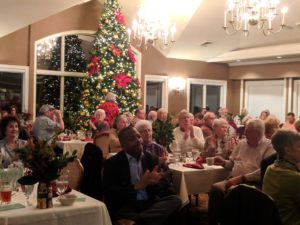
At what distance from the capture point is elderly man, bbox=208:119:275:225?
417cm

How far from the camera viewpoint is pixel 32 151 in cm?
260

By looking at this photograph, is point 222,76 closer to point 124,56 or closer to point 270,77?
point 270,77

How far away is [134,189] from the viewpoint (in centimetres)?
347

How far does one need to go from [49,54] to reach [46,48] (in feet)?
0.53

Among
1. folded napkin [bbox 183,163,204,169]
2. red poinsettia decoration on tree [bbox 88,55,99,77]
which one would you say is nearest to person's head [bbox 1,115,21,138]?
folded napkin [bbox 183,163,204,169]

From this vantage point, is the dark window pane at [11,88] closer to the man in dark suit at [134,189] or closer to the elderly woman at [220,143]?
the elderly woman at [220,143]

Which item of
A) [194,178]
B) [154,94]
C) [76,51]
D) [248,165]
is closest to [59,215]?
[194,178]

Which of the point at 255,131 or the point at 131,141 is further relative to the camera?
the point at 255,131

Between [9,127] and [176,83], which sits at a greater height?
[176,83]

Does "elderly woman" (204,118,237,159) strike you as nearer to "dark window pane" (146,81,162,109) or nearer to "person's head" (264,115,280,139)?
"person's head" (264,115,280,139)

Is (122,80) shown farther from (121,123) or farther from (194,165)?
(194,165)

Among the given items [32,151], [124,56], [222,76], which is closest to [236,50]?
[222,76]

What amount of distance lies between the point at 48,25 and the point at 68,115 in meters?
2.14

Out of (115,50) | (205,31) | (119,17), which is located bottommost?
(115,50)
